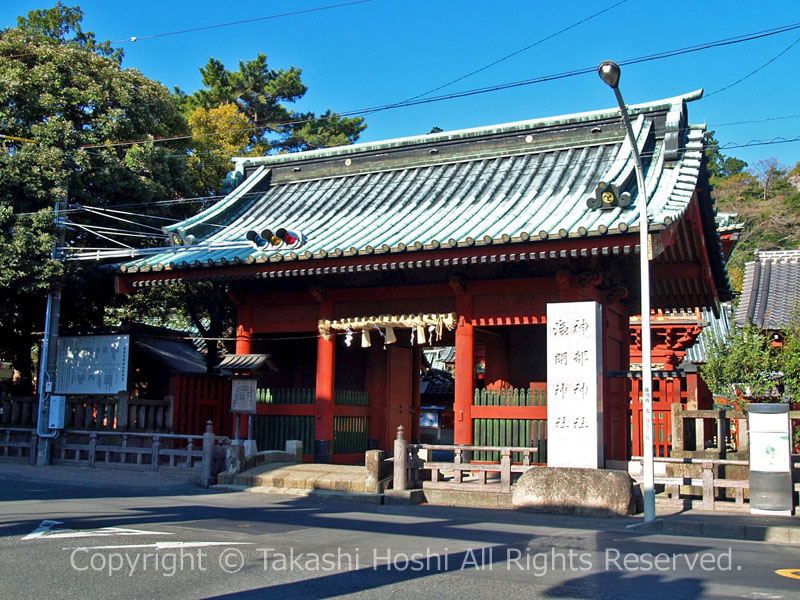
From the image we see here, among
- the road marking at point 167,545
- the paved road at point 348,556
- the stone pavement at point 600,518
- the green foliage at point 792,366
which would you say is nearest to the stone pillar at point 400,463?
the stone pavement at point 600,518

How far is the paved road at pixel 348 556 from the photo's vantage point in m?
7.04

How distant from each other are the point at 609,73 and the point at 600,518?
23.8ft

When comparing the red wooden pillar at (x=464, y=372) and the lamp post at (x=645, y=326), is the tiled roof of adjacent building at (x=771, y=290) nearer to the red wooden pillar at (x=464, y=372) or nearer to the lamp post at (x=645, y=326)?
the red wooden pillar at (x=464, y=372)

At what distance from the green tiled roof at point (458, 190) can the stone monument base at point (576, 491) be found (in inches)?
170

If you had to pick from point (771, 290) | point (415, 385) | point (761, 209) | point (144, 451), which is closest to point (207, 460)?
point (144, 451)

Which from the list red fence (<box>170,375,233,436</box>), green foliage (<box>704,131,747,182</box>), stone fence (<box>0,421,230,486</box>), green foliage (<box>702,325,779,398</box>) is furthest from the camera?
green foliage (<box>704,131,747,182</box>)

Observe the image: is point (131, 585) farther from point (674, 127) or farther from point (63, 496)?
point (674, 127)

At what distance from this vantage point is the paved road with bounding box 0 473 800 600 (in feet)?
23.1

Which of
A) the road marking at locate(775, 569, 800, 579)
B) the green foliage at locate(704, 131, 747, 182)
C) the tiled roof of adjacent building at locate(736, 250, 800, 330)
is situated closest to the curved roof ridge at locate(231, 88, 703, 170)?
the tiled roof of adjacent building at locate(736, 250, 800, 330)

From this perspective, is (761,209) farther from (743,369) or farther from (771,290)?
(743,369)

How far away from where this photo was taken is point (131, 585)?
704 centimetres

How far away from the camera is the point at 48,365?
19.2 meters

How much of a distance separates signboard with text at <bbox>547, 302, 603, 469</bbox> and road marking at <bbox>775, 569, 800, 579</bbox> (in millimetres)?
5062

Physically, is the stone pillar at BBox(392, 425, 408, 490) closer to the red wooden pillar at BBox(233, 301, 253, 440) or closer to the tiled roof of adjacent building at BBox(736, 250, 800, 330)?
the red wooden pillar at BBox(233, 301, 253, 440)
